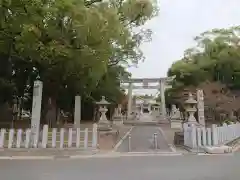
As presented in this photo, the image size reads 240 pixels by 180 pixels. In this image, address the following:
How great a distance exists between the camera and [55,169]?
8.18m

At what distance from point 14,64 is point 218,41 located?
21.6 m

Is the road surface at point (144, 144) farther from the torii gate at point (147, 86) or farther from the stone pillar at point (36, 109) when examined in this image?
the torii gate at point (147, 86)

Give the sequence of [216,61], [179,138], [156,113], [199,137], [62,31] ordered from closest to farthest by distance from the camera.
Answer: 1. [199,137]
2. [62,31]
3. [179,138]
4. [216,61]
5. [156,113]

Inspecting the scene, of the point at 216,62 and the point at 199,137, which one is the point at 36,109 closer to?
the point at 199,137

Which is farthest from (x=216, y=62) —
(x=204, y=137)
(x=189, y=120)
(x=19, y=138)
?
(x=19, y=138)

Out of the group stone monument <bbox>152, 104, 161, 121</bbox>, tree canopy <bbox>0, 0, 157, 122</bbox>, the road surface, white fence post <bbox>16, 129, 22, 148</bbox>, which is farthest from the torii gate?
white fence post <bbox>16, 129, 22, 148</bbox>

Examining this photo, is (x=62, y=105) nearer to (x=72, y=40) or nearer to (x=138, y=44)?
(x=138, y=44)

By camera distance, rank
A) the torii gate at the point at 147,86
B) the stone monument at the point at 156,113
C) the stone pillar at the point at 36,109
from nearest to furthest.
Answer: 1. the stone pillar at the point at 36,109
2. the stone monument at the point at 156,113
3. the torii gate at the point at 147,86

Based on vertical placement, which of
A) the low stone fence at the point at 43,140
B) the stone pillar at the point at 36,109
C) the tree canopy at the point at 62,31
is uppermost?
the tree canopy at the point at 62,31

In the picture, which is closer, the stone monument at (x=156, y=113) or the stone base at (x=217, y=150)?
the stone base at (x=217, y=150)

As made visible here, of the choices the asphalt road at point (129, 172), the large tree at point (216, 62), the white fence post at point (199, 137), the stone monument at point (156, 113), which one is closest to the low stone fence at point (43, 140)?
the asphalt road at point (129, 172)

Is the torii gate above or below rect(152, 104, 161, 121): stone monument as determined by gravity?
above

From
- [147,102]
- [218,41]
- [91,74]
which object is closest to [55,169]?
[91,74]

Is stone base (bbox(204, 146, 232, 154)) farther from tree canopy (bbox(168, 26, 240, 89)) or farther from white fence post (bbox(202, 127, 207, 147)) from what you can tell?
tree canopy (bbox(168, 26, 240, 89))
